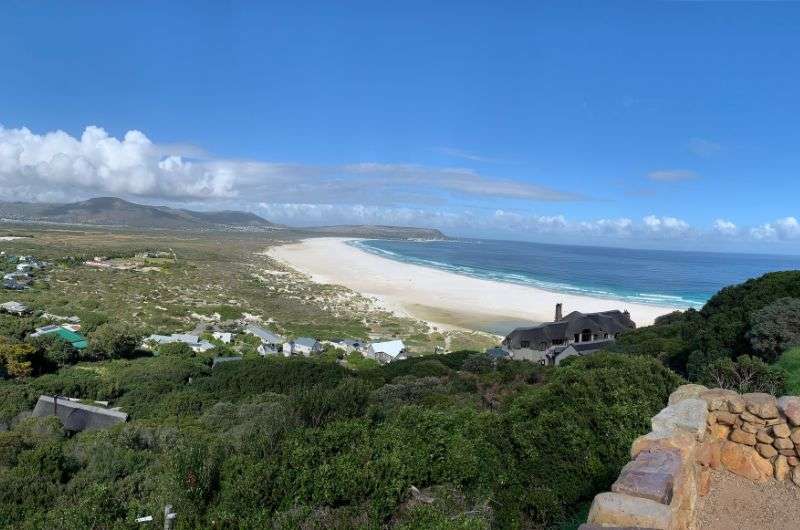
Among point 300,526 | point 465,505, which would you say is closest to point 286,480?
point 300,526

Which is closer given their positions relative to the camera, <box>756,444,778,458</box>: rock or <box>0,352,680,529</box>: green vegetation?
<box>756,444,778,458</box>: rock

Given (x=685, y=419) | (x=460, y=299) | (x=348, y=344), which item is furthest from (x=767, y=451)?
(x=460, y=299)

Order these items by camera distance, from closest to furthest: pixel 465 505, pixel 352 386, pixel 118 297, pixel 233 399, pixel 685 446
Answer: pixel 685 446 → pixel 465 505 → pixel 352 386 → pixel 233 399 → pixel 118 297

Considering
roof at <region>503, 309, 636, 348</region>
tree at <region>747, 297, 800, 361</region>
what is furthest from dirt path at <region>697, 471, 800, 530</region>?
roof at <region>503, 309, 636, 348</region>

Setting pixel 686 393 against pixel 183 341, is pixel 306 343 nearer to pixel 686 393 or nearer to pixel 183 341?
pixel 183 341

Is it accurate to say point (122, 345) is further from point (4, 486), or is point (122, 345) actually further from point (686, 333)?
point (686, 333)

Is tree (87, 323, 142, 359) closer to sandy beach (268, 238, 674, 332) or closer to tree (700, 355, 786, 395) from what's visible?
sandy beach (268, 238, 674, 332)
